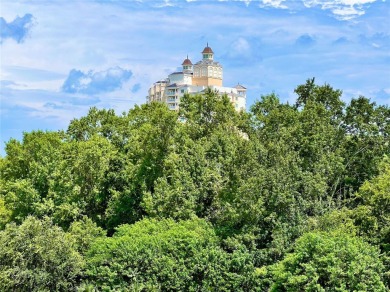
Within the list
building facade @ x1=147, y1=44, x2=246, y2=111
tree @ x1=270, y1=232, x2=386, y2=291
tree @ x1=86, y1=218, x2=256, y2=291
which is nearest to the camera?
tree @ x1=270, y1=232, x2=386, y2=291

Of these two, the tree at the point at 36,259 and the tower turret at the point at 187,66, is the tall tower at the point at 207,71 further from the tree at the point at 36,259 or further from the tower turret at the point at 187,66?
the tree at the point at 36,259

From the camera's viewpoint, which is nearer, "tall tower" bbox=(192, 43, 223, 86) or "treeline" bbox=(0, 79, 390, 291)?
"treeline" bbox=(0, 79, 390, 291)

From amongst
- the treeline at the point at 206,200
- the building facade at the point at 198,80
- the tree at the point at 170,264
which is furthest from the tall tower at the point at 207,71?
the tree at the point at 170,264

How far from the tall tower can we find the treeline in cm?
5415

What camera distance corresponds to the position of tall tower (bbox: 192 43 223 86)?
89.5 meters

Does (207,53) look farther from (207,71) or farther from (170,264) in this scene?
(170,264)

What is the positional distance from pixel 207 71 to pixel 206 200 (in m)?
61.8

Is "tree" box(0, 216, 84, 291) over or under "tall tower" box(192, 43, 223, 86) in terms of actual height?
under

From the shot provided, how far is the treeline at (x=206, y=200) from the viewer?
80.6 ft

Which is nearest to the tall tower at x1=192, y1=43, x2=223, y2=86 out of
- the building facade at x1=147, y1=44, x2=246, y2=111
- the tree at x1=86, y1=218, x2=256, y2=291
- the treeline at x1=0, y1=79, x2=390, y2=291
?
the building facade at x1=147, y1=44, x2=246, y2=111

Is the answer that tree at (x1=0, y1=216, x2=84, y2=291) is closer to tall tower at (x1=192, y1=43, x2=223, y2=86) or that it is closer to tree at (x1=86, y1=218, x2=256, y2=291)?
tree at (x1=86, y1=218, x2=256, y2=291)

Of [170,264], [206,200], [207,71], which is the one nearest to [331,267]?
[170,264]

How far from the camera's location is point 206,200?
29625 mm

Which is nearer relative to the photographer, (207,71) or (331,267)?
(331,267)
